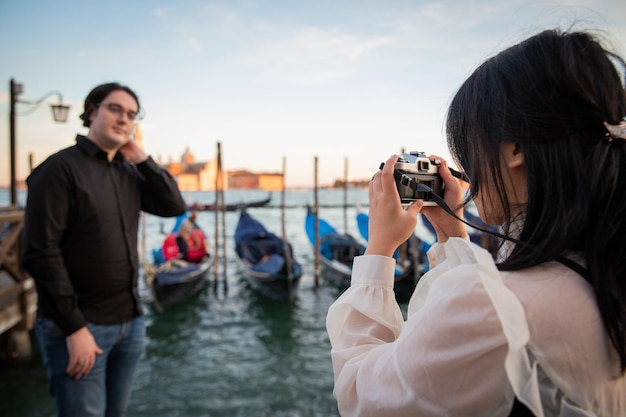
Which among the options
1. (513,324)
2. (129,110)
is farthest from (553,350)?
(129,110)

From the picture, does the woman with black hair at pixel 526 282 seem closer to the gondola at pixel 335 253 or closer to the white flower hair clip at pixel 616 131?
the white flower hair clip at pixel 616 131

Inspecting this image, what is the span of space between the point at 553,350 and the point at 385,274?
31 cm

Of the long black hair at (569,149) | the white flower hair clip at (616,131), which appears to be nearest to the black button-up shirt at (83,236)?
the long black hair at (569,149)

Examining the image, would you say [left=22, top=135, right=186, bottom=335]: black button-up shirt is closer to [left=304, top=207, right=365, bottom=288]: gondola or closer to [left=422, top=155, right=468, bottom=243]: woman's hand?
[left=422, top=155, right=468, bottom=243]: woman's hand

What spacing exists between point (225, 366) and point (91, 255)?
15.1 feet

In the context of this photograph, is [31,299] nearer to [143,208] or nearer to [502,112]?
[143,208]

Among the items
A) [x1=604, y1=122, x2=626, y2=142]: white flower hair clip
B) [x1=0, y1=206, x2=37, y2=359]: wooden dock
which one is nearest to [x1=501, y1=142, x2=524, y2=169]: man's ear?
[x1=604, y1=122, x2=626, y2=142]: white flower hair clip

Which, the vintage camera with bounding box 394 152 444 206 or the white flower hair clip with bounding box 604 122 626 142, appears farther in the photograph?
the vintage camera with bounding box 394 152 444 206

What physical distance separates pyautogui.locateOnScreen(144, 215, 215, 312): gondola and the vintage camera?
8182 mm

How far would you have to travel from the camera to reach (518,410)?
0.60m

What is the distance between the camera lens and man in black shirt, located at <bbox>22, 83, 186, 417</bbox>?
62.5 inches

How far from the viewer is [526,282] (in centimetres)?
58

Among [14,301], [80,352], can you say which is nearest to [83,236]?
[80,352]

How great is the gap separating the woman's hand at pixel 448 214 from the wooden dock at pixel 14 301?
532 cm
